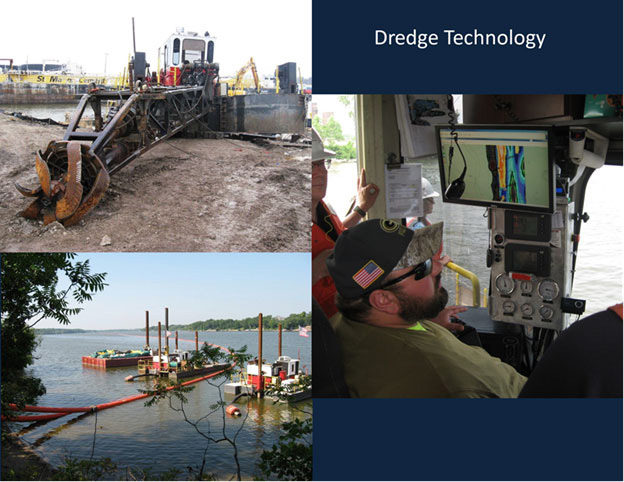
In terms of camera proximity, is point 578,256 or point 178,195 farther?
point 178,195

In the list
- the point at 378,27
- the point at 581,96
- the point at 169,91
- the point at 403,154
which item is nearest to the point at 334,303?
the point at 403,154

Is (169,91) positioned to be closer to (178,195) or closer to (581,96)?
(178,195)

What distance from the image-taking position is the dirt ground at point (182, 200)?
4.54 meters

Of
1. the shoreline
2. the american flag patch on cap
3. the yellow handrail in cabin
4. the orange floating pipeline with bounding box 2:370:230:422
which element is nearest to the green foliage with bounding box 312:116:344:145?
the american flag patch on cap

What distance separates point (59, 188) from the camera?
468 cm

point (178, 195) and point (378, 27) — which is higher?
point (378, 27)

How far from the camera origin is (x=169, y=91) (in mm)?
5602

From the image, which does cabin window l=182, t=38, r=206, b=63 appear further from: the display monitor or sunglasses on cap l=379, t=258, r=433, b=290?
sunglasses on cap l=379, t=258, r=433, b=290

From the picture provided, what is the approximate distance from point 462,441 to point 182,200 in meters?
3.21

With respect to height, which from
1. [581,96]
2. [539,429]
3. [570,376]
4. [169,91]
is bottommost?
[539,429]

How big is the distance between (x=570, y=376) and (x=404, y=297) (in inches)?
36.6

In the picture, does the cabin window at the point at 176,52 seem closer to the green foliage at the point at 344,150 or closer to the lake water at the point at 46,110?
the lake water at the point at 46,110

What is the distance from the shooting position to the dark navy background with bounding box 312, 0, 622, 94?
3.12 meters

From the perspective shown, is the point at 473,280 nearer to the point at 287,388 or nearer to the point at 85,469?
the point at 287,388
